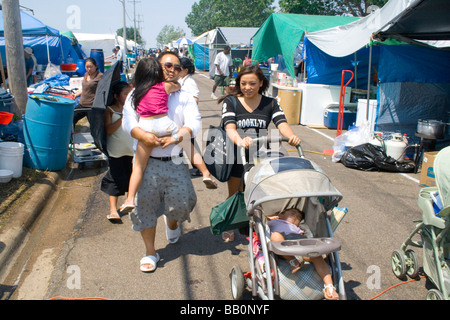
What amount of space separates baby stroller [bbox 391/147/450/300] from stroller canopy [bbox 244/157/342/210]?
0.90 m

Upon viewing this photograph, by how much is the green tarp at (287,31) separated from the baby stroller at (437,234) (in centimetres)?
896

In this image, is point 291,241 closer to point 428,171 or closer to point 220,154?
point 220,154

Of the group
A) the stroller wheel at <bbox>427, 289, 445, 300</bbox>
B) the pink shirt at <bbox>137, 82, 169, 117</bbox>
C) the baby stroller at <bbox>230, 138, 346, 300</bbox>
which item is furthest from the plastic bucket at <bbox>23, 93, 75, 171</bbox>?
the stroller wheel at <bbox>427, 289, 445, 300</bbox>

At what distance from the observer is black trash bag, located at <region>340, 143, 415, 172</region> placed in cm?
712

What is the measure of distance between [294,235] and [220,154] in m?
1.25

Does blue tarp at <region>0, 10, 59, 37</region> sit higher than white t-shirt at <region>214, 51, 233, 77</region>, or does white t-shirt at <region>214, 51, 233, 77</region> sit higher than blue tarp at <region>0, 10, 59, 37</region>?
blue tarp at <region>0, 10, 59, 37</region>

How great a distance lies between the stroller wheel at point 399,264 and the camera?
3514mm

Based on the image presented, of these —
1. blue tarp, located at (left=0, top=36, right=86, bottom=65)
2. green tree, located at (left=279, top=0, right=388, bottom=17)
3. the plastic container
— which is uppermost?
green tree, located at (left=279, top=0, right=388, bottom=17)

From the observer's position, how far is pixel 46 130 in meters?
5.92

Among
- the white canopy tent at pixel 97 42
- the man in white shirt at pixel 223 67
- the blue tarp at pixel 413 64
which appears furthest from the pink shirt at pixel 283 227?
the white canopy tent at pixel 97 42

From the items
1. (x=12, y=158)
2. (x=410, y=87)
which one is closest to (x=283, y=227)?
(x=12, y=158)

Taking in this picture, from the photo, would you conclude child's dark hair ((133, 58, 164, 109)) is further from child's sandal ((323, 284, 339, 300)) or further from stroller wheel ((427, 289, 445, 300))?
stroller wheel ((427, 289, 445, 300))

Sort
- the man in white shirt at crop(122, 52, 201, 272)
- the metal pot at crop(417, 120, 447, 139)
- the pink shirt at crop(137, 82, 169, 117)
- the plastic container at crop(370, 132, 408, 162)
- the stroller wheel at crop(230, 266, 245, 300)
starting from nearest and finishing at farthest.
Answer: the stroller wheel at crop(230, 266, 245, 300)
the pink shirt at crop(137, 82, 169, 117)
the man in white shirt at crop(122, 52, 201, 272)
the metal pot at crop(417, 120, 447, 139)
the plastic container at crop(370, 132, 408, 162)
